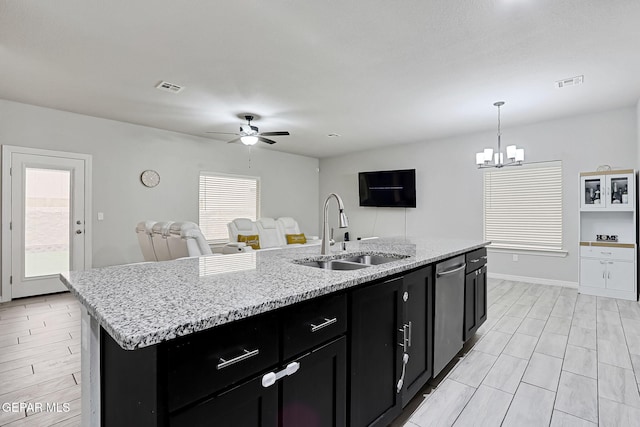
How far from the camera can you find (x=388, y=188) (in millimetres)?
6953

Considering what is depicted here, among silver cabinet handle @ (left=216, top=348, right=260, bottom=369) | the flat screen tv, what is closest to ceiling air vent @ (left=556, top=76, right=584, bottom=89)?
the flat screen tv

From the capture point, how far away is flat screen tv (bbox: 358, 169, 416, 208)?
6602 mm

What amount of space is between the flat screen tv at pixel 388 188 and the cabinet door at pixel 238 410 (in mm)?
5976

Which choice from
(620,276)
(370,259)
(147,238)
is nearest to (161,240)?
(147,238)

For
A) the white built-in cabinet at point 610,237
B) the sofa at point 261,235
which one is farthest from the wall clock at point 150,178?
the white built-in cabinet at point 610,237

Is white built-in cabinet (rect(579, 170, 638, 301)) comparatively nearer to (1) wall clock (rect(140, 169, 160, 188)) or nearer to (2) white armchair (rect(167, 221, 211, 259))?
(2) white armchair (rect(167, 221, 211, 259))

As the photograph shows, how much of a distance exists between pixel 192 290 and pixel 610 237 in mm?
5579

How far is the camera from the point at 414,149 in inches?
260

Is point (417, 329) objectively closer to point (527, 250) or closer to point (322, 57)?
A: point (322, 57)

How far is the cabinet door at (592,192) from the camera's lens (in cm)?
430

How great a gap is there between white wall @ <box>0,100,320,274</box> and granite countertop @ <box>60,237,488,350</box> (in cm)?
Result: 397

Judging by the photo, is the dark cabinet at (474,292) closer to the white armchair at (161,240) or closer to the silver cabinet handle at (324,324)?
the silver cabinet handle at (324,324)

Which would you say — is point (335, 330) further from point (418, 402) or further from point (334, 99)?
point (334, 99)

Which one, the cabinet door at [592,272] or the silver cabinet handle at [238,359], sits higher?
the silver cabinet handle at [238,359]
